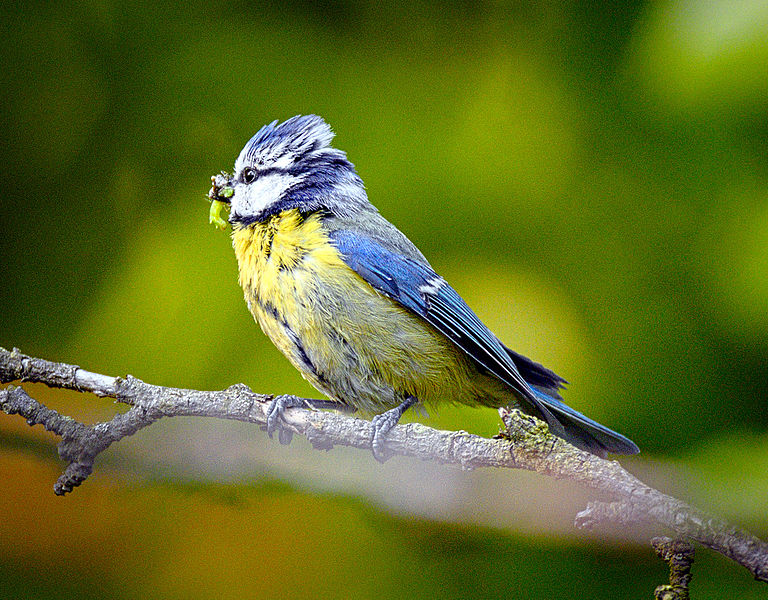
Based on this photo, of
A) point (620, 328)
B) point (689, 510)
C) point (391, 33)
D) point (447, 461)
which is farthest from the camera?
point (391, 33)

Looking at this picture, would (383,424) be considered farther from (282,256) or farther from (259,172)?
(259,172)

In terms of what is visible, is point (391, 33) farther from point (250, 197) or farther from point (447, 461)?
point (447, 461)

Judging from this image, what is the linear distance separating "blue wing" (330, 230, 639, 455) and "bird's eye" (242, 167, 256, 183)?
0.15m

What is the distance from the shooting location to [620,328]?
109 cm

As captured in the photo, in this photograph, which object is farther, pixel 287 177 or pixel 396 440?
pixel 287 177

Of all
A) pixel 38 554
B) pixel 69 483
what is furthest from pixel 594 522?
pixel 38 554

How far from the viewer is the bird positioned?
0.88 m

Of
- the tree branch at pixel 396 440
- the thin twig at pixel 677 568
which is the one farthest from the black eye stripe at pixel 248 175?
the thin twig at pixel 677 568

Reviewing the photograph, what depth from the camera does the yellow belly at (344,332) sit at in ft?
2.91

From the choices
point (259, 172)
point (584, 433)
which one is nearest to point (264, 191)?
point (259, 172)

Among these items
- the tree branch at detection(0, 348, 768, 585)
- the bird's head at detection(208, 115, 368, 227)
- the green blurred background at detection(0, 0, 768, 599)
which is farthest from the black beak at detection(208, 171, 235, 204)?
the tree branch at detection(0, 348, 768, 585)

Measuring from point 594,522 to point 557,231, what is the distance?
1.97 feet

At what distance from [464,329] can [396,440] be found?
0.60ft

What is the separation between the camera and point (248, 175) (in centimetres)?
95
